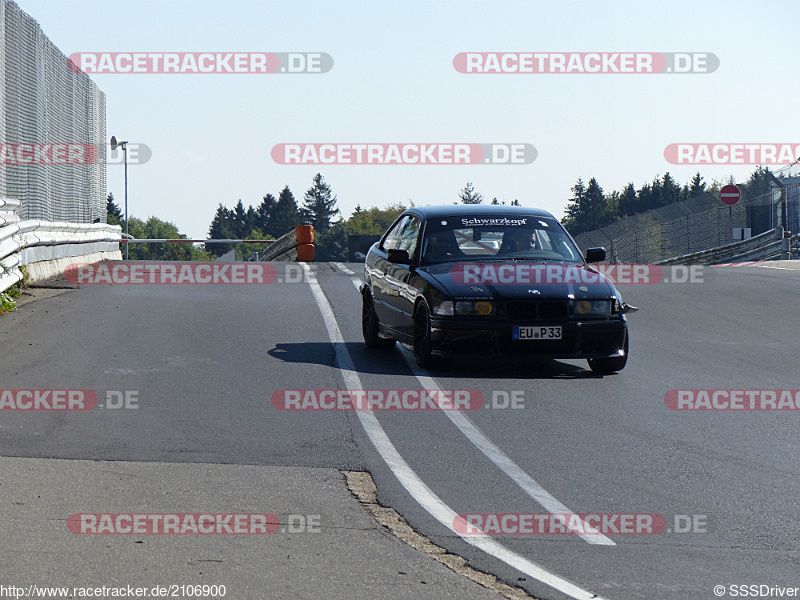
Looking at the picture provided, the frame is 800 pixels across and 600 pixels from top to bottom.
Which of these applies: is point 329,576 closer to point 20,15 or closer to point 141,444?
point 141,444

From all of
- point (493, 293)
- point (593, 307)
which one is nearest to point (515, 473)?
point (493, 293)

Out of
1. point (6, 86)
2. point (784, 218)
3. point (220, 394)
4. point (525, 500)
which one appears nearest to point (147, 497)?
point (525, 500)

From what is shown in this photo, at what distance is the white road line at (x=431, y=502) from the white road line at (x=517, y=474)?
50cm

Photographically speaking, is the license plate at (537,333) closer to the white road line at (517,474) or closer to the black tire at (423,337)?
the black tire at (423,337)

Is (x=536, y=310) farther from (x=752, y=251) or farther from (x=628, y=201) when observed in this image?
(x=628, y=201)

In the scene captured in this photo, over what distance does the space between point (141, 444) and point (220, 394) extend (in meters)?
1.76

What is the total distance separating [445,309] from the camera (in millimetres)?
9672

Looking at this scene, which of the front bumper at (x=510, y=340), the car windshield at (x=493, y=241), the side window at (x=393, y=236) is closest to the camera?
the front bumper at (x=510, y=340)

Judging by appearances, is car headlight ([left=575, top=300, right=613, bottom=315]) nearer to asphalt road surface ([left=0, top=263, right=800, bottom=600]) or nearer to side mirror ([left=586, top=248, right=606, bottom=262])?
asphalt road surface ([left=0, top=263, right=800, bottom=600])

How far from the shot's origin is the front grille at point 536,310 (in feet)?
31.7

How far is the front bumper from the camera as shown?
31.5 feet

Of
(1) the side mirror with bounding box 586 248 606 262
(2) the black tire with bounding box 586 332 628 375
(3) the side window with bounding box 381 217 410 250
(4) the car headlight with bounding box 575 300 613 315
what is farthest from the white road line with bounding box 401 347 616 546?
(3) the side window with bounding box 381 217 410 250

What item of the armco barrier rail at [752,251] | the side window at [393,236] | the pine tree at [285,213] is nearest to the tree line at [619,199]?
the pine tree at [285,213]

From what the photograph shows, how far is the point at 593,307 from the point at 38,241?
9459 mm
